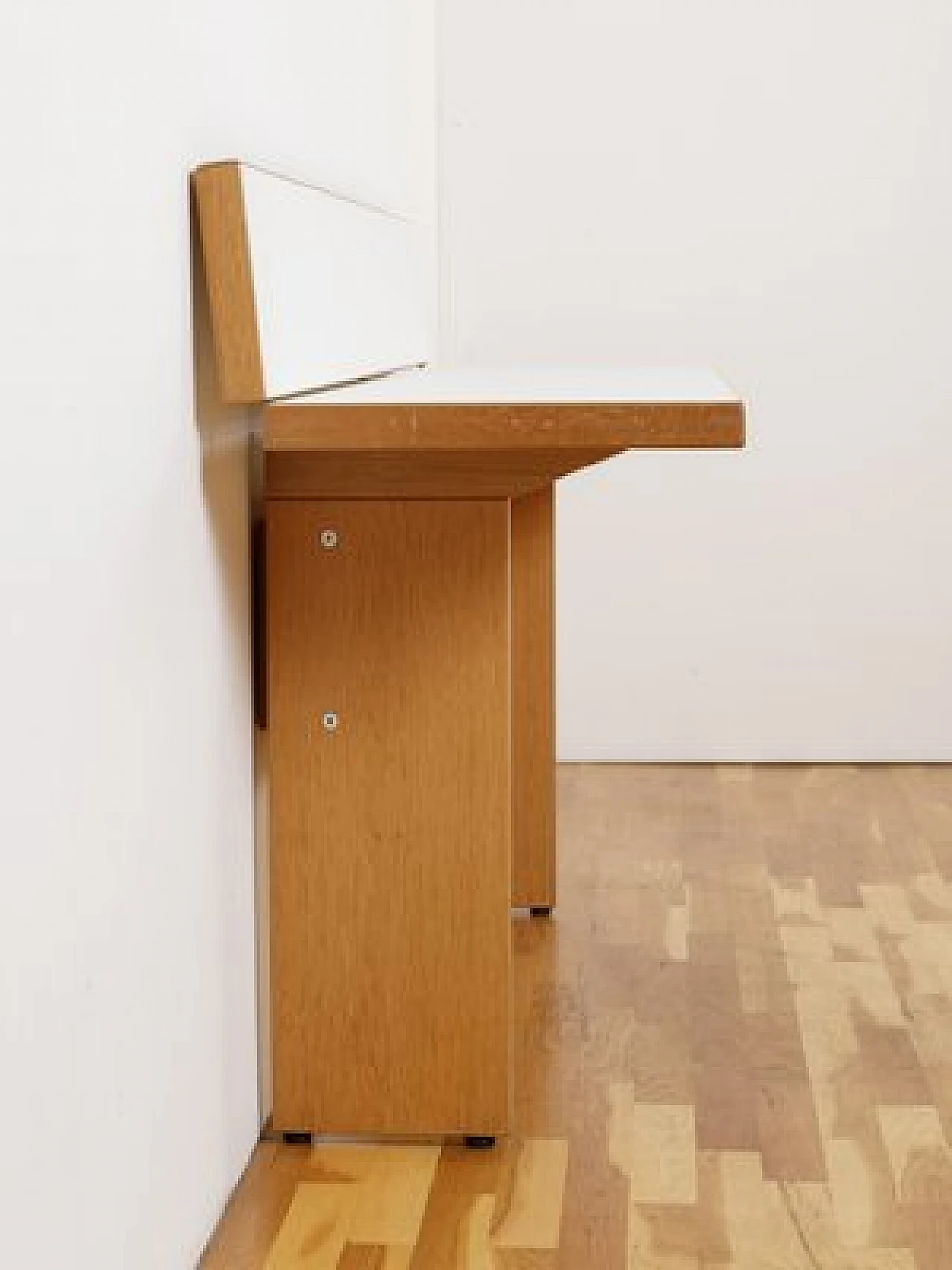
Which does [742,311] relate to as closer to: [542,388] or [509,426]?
[542,388]

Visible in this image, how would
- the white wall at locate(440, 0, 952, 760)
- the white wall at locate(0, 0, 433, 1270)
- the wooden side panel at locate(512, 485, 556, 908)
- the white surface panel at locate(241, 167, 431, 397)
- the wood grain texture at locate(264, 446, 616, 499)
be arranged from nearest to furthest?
the white wall at locate(0, 0, 433, 1270) → the white surface panel at locate(241, 167, 431, 397) → the wood grain texture at locate(264, 446, 616, 499) → the wooden side panel at locate(512, 485, 556, 908) → the white wall at locate(440, 0, 952, 760)

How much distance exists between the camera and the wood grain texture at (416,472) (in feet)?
8.82

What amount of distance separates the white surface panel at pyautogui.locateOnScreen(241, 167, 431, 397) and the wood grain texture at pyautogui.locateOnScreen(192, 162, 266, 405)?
1cm

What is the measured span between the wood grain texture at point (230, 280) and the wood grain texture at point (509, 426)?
10cm

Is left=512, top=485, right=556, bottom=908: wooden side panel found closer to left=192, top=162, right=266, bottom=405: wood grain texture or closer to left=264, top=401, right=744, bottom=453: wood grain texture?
left=264, top=401, right=744, bottom=453: wood grain texture

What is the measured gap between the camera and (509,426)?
2557 millimetres

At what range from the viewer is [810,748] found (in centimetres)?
527

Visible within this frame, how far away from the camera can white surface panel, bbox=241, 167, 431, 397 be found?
8.47 feet

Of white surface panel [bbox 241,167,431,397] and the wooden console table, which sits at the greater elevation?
white surface panel [bbox 241,167,431,397]

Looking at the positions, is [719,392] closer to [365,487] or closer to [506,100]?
[365,487]

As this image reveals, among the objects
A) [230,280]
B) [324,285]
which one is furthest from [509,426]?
[324,285]

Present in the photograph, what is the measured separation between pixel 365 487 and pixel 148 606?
1.84 ft

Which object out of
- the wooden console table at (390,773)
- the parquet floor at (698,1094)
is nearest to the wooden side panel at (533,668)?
the parquet floor at (698,1094)

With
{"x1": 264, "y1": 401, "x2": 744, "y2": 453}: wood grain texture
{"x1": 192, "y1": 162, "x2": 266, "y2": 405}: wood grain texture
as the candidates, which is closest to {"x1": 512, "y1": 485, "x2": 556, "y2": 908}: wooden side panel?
{"x1": 264, "y1": 401, "x2": 744, "y2": 453}: wood grain texture
